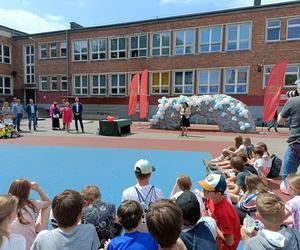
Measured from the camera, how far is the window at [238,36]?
22672 mm

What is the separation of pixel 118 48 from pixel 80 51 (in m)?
4.63

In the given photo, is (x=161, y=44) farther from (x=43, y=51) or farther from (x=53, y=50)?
(x=43, y=51)

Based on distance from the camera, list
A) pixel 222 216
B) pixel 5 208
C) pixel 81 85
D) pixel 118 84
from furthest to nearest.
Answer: pixel 81 85, pixel 118 84, pixel 222 216, pixel 5 208

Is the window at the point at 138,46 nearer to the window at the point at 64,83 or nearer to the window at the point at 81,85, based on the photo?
the window at the point at 81,85

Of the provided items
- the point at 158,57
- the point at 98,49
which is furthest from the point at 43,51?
the point at 158,57

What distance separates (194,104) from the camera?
58.7ft

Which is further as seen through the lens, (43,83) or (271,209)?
(43,83)

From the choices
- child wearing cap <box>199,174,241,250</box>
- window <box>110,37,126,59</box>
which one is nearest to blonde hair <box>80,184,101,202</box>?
child wearing cap <box>199,174,241,250</box>

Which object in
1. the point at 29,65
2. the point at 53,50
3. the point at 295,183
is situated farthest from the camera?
the point at 29,65

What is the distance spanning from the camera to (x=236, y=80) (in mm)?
23125

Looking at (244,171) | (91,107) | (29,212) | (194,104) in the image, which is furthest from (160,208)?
(91,107)

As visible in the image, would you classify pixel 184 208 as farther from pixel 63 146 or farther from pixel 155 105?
pixel 155 105

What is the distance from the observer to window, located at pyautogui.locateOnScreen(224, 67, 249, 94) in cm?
2281

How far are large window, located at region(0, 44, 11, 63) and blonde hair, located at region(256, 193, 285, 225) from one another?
114 ft
